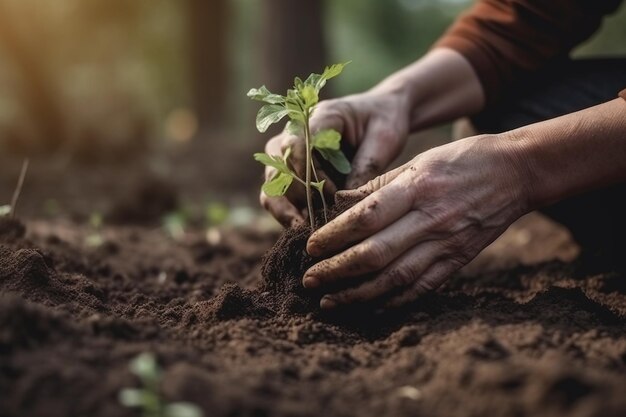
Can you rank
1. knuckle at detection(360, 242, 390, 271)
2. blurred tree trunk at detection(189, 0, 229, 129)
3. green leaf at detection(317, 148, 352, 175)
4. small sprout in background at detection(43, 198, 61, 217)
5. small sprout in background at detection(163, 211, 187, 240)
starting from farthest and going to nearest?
1. blurred tree trunk at detection(189, 0, 229, 129)
2. small sprout in background at detection(43, 198, 61, 217)
3. small sprout in background at detection(163, 211, 187, 240)
4. green leaf at detection(317, 148, 352, 175)
5. knuckle at detection(360, 242, 390, 271)

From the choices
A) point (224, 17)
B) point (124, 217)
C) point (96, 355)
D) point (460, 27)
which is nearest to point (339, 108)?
point (460, 27)

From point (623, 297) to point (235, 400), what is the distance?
1596 mm

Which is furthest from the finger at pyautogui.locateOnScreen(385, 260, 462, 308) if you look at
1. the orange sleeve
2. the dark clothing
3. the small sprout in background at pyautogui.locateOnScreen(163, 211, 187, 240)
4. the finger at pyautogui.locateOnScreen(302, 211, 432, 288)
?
the small sprout in background at pyautogui.locateOnScreen(163, 211, 187, 240)

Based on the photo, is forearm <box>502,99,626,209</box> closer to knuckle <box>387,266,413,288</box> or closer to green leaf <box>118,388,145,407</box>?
knuckle <box>387,266,413,288</box>

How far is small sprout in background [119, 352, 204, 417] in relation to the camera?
1323 millimetres

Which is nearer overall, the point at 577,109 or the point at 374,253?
the point at 374,253

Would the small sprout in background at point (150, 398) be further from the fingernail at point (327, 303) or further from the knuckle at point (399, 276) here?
the knuckle at point (399, 276)

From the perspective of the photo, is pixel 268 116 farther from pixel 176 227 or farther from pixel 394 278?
pixel 176 227

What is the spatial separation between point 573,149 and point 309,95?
814 millimetres

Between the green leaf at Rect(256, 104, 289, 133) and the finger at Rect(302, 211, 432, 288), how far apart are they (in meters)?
0.44

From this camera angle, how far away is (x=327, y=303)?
6.61ft

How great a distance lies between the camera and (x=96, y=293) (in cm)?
229

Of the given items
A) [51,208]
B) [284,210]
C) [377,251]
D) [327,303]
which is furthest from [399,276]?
[51,208]

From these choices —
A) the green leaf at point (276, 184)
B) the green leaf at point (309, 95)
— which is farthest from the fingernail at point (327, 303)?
the green leaf at point (309, 95)
